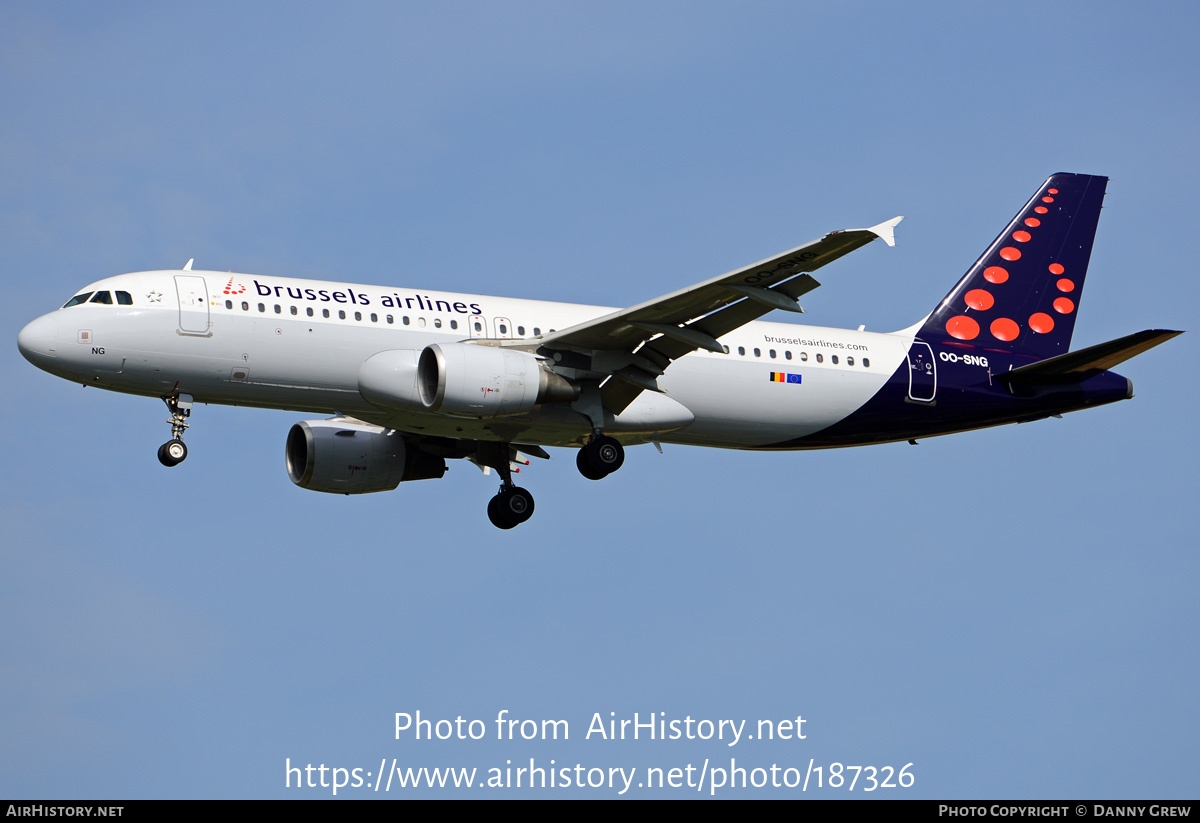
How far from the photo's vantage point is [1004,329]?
38.6 metres

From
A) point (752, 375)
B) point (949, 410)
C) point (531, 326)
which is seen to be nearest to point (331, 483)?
point (531, 326)

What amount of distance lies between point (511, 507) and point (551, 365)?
5.28 meters

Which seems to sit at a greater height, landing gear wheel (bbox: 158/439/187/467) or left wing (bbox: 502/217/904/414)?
left wing (bbox: 502/217/904/414)

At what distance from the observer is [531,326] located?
3347cm

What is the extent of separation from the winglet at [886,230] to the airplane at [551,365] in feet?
0.19

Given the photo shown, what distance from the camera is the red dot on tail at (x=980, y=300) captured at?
3881 cm

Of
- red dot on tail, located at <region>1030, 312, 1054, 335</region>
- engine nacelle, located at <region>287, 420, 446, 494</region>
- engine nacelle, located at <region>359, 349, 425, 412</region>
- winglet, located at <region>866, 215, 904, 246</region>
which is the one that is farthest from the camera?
red dot on tail, located at <region>1030, 312, 1054, 335</region>

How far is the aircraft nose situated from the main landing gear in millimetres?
2512

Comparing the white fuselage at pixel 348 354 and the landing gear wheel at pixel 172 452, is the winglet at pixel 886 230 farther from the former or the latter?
the landing gear wheel at pixel 172 452

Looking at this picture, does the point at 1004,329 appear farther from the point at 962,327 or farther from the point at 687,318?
the point at 687,318

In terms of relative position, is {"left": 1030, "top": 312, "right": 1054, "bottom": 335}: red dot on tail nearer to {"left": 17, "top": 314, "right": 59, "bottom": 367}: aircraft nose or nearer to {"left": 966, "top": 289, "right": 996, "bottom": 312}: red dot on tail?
{"left": 966, "top": 289, "right": 996, "bottom": 312}: red dot on tail

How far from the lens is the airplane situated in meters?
30.5

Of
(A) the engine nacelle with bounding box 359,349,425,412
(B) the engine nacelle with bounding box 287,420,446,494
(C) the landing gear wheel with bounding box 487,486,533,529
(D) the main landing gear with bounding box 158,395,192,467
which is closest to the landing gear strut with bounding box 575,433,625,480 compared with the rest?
(C) the landing gear wheel with bounding box 487,486,533,529

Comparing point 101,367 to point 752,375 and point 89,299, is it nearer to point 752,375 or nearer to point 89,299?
point 89,299
